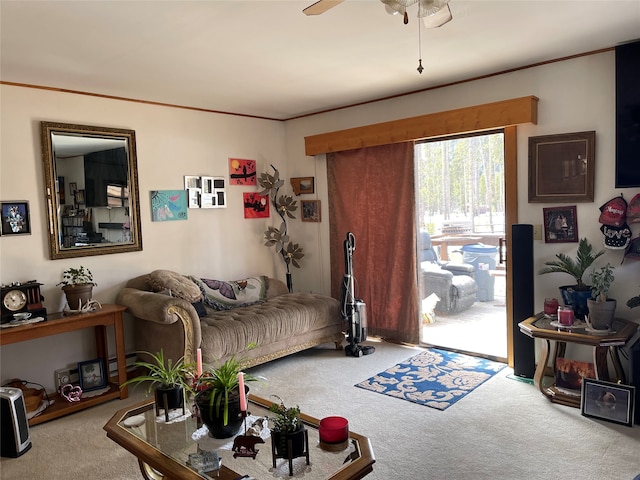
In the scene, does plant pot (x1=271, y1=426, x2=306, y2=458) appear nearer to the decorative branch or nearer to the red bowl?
the red bowl

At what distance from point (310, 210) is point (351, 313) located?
142 centimetres

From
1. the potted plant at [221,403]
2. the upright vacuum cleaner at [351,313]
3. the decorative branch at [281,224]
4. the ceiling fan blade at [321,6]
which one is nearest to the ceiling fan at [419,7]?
the ceiling fan blade at [321,6]

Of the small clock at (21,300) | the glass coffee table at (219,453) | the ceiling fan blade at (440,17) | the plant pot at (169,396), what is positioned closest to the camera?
the glass coffee table at (219,453)

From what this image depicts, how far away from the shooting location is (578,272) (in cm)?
343

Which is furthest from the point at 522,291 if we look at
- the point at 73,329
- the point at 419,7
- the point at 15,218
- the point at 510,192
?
the point at 15,218

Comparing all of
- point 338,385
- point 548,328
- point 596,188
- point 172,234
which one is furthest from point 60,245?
point 596,188

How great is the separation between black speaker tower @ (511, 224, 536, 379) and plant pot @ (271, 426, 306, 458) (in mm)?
2379

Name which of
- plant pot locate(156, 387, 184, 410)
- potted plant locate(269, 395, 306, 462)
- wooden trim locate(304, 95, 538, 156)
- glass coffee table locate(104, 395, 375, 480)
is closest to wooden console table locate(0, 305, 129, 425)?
glass coffee table locate(104, 395, 375, 480)

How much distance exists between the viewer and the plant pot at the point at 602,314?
10.2 ft

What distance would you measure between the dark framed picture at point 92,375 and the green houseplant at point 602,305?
3.58m

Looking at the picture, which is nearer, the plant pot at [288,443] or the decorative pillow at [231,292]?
the plant pot at [288,443]

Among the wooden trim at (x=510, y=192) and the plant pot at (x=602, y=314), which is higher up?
the wooden trim at (x=510, y=192)

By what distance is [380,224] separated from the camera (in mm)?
4785

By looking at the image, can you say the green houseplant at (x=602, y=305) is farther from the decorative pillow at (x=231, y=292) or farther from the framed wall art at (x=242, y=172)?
the framed wall art at (x=242, y=172)
